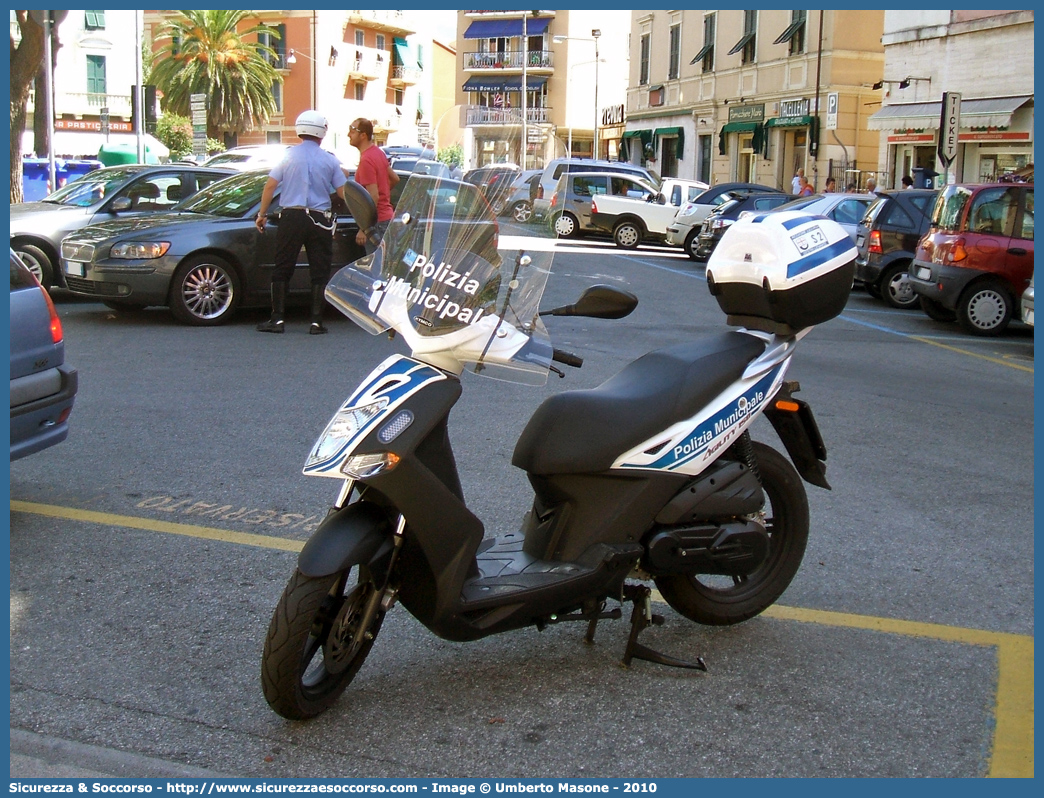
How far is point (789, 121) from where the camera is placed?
128 ft

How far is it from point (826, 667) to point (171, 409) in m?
4.99

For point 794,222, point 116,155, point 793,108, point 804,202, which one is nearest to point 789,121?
point 793,108

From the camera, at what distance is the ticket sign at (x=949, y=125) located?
70.7 feet

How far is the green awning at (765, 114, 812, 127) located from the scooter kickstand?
117 feet

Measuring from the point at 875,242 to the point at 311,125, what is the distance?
870 centimetres

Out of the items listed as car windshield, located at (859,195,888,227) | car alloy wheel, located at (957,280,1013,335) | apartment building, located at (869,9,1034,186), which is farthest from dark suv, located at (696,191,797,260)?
car alloy wheel, located at (957,280,1013,335)

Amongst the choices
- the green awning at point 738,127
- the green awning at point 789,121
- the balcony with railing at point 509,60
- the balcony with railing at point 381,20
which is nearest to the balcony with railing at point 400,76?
the balcony with railing at point 381,20

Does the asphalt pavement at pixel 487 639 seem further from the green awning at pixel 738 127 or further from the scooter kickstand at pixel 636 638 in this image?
the green awning at pixel 738 127

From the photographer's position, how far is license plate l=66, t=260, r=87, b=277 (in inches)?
441

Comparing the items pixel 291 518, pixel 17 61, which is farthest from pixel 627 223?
pixel 291 518

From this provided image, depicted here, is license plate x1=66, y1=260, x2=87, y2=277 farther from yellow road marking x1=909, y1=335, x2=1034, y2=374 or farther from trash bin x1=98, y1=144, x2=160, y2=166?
trash bin x1=98, y1=144, x2=160, y2=166

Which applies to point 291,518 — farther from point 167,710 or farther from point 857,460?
point 857,460

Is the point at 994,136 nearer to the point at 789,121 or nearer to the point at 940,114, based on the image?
the point at 940,114

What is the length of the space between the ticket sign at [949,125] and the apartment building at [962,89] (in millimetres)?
1967
